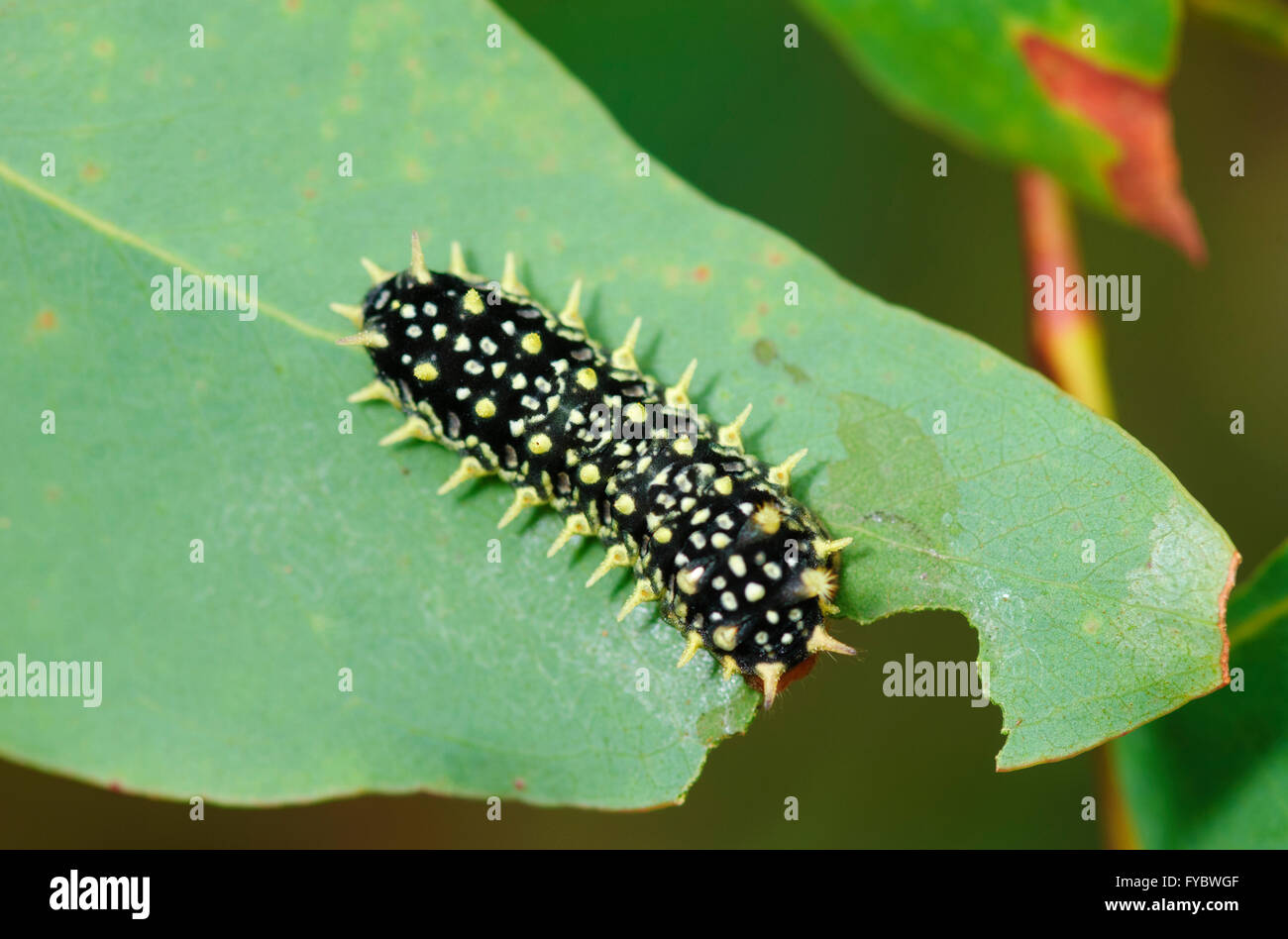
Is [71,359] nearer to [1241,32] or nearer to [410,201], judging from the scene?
[410,201]

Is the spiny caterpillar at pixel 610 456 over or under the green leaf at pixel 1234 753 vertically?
over

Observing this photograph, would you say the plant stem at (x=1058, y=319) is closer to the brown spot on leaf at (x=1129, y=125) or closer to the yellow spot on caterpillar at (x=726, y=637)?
the brown spot on leaf at (x=1129, y=125)

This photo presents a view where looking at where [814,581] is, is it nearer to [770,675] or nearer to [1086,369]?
[770,675]

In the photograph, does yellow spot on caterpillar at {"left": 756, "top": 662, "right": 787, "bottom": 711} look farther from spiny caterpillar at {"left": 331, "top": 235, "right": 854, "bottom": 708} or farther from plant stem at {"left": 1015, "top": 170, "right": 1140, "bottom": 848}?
plant stem at {"left": 1015, "top": 170, "right": 1140, "bottom": 848}

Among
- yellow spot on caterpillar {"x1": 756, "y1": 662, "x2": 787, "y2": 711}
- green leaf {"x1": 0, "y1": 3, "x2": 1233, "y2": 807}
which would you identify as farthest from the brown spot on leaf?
yellow spot on caterpillar {"x1": 756, "y1": 662, "x2": 787, "y2": 711}

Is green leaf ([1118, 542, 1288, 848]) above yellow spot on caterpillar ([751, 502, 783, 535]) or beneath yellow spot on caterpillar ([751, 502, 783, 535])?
beneath

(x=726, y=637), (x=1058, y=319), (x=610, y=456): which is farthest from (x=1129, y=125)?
(x=726, y=637)

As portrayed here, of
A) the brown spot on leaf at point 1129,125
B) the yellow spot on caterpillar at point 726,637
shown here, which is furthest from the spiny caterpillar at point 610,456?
the brown spot on leaf at point 1129,125
